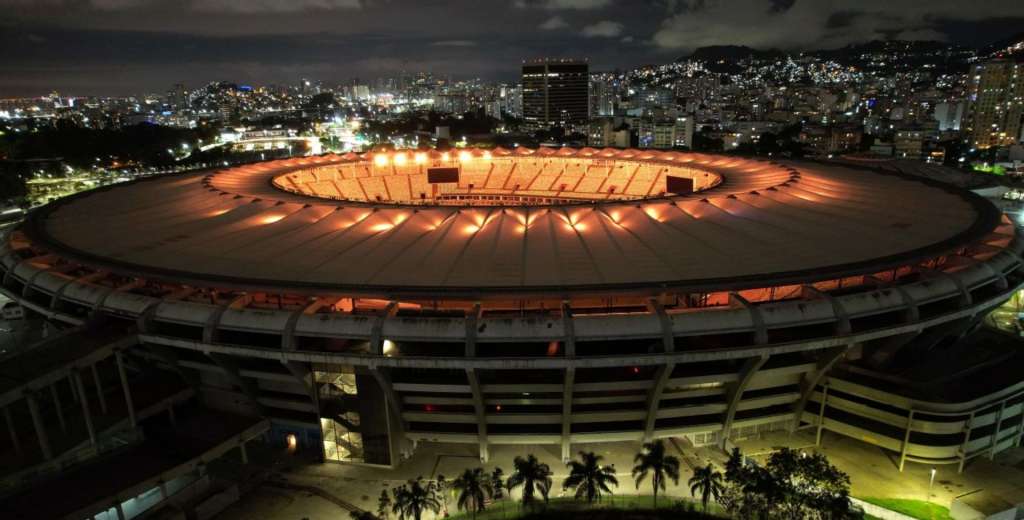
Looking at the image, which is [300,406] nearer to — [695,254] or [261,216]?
[261,216]

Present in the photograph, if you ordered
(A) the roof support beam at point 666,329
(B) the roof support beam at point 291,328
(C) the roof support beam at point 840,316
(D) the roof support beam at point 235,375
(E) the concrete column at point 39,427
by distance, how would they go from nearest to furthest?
(E) the concrete column at point 39,427, (A) the roof support beam at point 666,329, (B) the roof support beam at point 291,328, (C) the roof support beam at point 840,316, (D) the roof support beam at point 235,375

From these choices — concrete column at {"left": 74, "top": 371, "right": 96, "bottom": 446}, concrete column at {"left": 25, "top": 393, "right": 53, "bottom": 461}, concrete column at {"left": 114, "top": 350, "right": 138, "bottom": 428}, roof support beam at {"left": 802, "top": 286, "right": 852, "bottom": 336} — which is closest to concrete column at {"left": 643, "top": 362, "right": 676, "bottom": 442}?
roof support beam at {"left": 802, "top": 286, "right": 852, "bottom": 336}

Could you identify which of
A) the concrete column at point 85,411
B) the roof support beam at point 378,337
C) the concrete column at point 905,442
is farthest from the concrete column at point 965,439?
the concrete column at point 85,411

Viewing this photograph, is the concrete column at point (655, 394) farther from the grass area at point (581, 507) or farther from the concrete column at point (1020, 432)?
the concrete column at point (1020, 432)

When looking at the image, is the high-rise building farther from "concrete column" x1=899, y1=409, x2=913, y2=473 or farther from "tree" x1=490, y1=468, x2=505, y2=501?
"tree" x1=490, y1=468, x2=505, y2=501

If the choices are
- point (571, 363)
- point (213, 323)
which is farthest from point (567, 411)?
point (213, 323)

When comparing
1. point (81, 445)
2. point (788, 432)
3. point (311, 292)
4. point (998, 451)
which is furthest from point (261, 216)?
point (998, 451)
